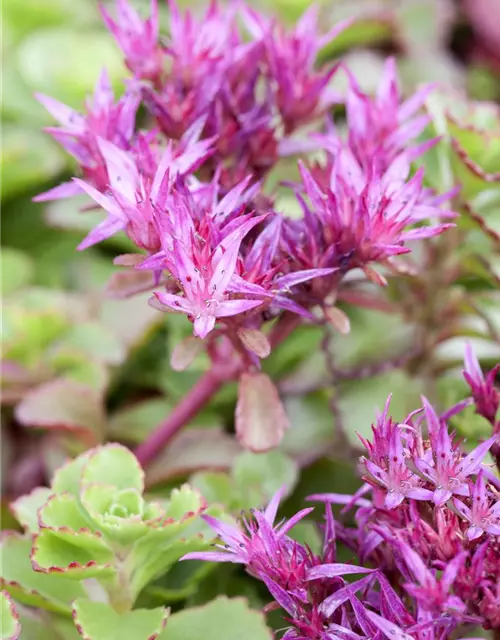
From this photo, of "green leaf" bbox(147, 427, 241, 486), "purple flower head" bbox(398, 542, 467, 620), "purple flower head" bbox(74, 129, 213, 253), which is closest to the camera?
"purple flower head" bbox(398, 542, 467, 620)

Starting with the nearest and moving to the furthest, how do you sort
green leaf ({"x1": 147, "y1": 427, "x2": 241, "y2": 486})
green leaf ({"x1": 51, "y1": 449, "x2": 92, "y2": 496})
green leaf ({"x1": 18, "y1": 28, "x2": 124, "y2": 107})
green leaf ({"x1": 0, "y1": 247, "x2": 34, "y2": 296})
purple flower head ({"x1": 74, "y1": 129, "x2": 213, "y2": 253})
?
1. purple flower head ({"x1": 74, "y1": 129, "x2": 213, "y2": 253})
2. green leaf ({"x1": 51, "y1": 449, "x2": 92, "y2": 496})
3. green leaf ({"x1": 147, "y1": 427, "x2": 241, "y2": 486})
4. green leaf ({"x1": 0, "y1": 247, "x2": 34, "y2": 296})
5. green leaf ({"x1": 18, "y1": 28, "x2": 124, "y2": 107})

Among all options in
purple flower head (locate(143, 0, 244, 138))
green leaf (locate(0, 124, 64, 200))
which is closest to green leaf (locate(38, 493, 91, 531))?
purple flower head (locate(143, 0, 244, 138))

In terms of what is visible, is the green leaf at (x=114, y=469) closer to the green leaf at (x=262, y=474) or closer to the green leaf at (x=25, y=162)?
the green leaf at (x=262, y=474)

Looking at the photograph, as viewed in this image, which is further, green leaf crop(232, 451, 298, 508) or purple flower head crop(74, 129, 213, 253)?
green leaf crop(232, 451, 298, 508)

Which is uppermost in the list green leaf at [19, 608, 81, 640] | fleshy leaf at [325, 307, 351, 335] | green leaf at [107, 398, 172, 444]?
fleshy leaf at [325, 307, 351, 335]

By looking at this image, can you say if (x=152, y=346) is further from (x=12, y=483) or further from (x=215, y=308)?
(x=215, y=308)

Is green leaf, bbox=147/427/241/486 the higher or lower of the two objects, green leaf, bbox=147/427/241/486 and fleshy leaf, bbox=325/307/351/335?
the lower

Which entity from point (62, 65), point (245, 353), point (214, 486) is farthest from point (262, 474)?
point (62, 65)

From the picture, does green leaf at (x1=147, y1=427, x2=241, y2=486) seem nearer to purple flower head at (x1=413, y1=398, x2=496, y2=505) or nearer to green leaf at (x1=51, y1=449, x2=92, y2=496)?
green leaf at (x1=51, y1=449, x2=92, y2=496)

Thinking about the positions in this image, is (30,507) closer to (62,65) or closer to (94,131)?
(94,131)
